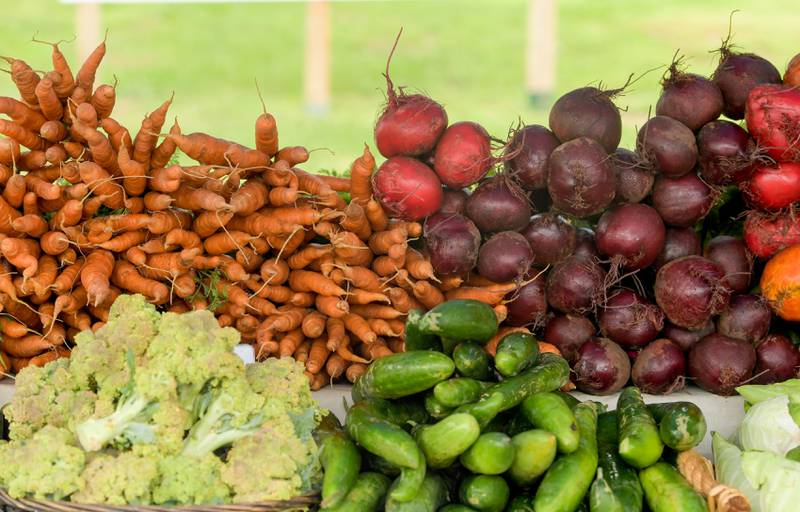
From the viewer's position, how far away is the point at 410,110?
3.14 meters

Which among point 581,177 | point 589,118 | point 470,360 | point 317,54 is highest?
point 589,118

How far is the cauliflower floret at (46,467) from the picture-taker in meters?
2.20

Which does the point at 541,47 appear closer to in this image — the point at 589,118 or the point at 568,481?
the point at 589,118

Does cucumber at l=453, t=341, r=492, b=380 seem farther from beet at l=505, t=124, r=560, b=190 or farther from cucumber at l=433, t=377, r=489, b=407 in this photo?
beet at l=505, t=124, r=560, b=190

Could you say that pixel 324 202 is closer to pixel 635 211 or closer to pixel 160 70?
pixel 635 211

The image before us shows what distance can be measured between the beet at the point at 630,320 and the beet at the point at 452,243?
1.63 feet

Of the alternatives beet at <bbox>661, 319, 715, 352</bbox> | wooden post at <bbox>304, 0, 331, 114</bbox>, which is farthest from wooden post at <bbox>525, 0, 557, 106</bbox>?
beet at <bbox>661, 319, 715, 352</bbox>

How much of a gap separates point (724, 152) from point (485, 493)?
154 centimetres

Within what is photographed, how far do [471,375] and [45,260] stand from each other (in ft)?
4.93

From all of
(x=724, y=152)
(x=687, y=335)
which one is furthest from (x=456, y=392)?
(x=724, y=152)

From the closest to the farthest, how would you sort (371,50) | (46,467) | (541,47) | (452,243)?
(46,467), (452,243), (541,47), (371,50)

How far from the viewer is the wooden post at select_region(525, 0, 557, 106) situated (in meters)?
9.55

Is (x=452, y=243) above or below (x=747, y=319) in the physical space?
above

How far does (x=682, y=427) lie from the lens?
2.46m
